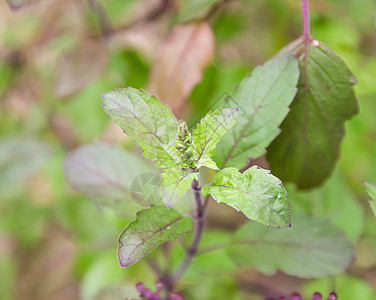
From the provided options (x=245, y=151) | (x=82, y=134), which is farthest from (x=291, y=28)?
(x=245, y=151)

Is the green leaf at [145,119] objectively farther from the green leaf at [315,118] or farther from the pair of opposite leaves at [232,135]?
the green leaf at [315,118]

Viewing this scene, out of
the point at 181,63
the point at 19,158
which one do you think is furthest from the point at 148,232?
the point at 19,158

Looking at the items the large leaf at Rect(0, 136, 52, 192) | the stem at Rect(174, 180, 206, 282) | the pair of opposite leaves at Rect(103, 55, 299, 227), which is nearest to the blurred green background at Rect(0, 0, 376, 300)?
the large leaf at Rect(0, 136, 52, 192)

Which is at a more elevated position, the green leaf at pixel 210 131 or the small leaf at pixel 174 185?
the green leaf at pixel 210 131

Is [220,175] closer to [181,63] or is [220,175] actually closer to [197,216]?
[197,216]

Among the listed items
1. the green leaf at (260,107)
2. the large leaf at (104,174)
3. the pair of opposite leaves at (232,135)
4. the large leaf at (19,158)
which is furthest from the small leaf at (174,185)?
the large leaf at (19,158)

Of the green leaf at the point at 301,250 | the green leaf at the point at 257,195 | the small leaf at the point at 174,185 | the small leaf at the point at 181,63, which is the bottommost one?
the green leaf at the point at 301,250
